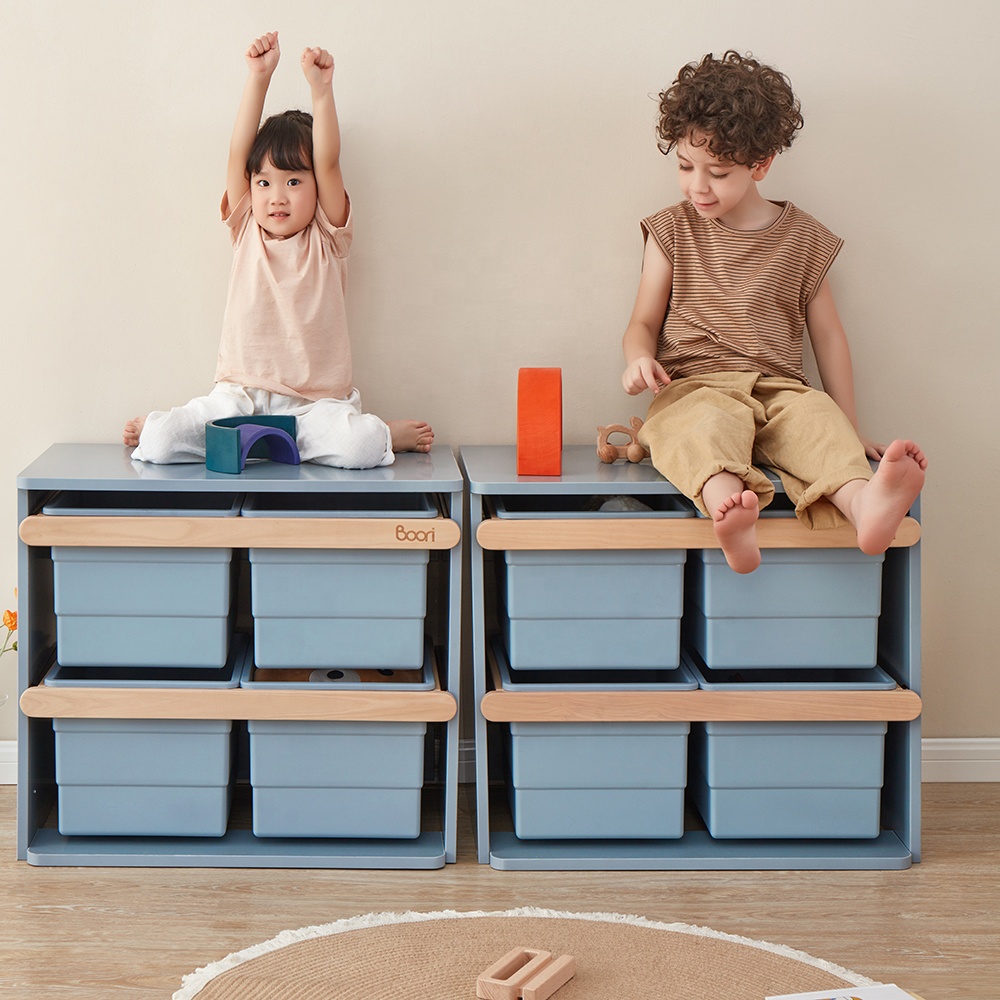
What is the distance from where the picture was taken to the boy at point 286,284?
1812 mm

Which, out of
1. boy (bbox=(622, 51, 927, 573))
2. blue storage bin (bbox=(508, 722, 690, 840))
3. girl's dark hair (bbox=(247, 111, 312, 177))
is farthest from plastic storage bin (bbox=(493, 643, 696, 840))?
girl's dark hair (bbox=(247, 111, 312, 177))

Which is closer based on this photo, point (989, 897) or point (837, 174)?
point (989, 897)

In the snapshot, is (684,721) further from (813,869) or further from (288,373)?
(288,373)

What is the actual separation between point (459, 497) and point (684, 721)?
0.48 m

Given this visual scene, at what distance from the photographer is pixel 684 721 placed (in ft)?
5.67

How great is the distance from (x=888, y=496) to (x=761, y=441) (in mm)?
286

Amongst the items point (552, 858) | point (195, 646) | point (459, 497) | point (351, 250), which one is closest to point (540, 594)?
point (459, 497)

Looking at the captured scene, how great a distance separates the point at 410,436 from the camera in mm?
1896

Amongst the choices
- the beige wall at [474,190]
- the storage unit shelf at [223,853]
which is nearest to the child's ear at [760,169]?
the beige wall at [474,190]

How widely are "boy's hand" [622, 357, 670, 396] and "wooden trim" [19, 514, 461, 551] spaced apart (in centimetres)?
37

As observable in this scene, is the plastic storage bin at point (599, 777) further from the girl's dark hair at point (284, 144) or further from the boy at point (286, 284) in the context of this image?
the girl's dark hair at point (284, 144)

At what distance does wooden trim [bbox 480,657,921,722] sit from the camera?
171 cm

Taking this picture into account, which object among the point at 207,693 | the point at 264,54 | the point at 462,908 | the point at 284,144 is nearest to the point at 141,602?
the point at 207,693

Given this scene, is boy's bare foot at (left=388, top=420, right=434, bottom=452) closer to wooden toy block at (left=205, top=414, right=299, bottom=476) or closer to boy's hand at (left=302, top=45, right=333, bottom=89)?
wooden toy block at (left=205, top=414, right=299, bottom=476)
